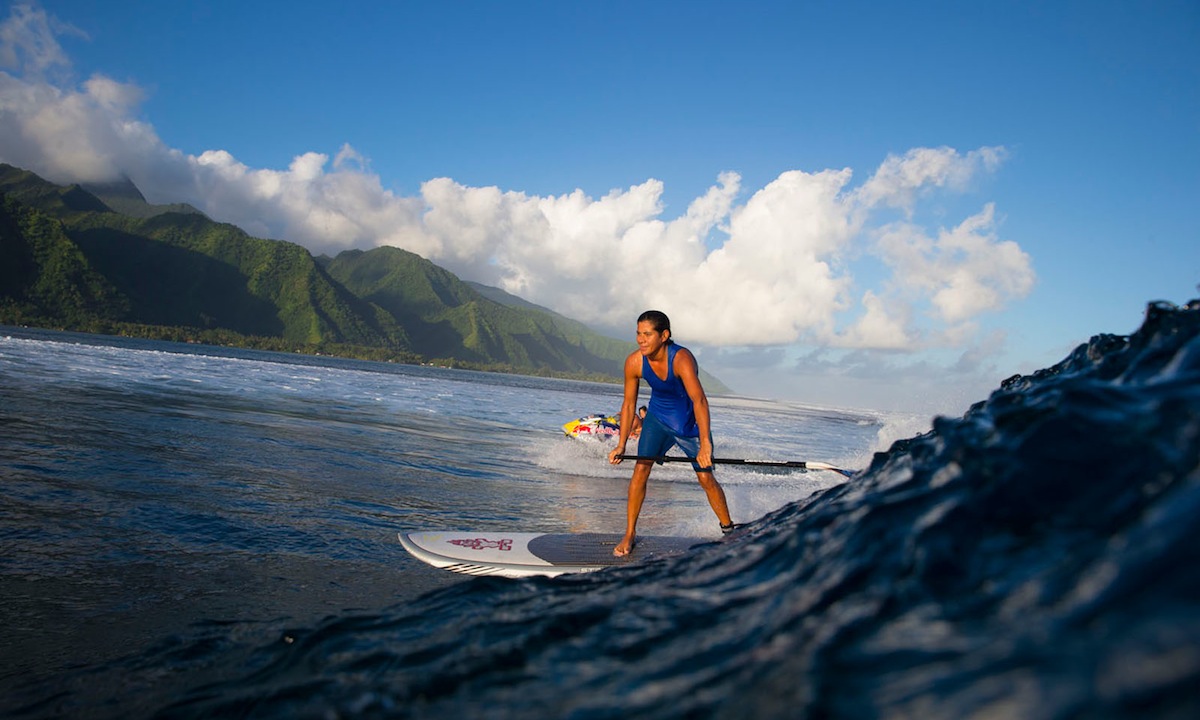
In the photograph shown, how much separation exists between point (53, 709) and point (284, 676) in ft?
4.96

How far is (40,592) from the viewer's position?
5.00 meters

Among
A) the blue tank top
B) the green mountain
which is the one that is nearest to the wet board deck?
the blue tank top

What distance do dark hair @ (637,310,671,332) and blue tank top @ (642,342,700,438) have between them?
1.52 ft

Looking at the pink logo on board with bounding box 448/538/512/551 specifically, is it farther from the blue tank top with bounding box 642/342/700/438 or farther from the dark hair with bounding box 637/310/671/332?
the dark hair with bounding box 637/310/671/332

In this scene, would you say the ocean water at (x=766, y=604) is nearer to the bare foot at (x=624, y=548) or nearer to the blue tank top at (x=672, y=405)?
the bare foot at (x=624, y=548)

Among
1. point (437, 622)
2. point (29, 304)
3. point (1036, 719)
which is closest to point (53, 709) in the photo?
point (437, 622)

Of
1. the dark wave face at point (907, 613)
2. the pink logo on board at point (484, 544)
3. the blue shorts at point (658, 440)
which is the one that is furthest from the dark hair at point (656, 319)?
the dark wave face at point (907, 613)

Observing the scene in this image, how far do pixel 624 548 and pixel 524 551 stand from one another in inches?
40.8

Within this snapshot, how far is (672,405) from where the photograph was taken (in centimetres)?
733

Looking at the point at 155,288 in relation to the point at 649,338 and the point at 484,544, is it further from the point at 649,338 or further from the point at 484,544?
the point at 649,338

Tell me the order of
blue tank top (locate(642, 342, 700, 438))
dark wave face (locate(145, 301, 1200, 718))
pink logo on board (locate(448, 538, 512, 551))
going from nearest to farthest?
dark wave face (locate(145, 301, 1200, 718)), pink logo on board (locate(448, 538, 512, 551)), blue tank top (locate(642, 342, 700, 438))

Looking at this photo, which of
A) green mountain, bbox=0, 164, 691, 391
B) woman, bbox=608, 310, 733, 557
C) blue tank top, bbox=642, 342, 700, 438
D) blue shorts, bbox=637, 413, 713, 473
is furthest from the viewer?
green mountain, bbox=0, 164, 691, 391

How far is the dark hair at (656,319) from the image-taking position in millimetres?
6816

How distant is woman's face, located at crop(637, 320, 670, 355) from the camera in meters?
6.83
